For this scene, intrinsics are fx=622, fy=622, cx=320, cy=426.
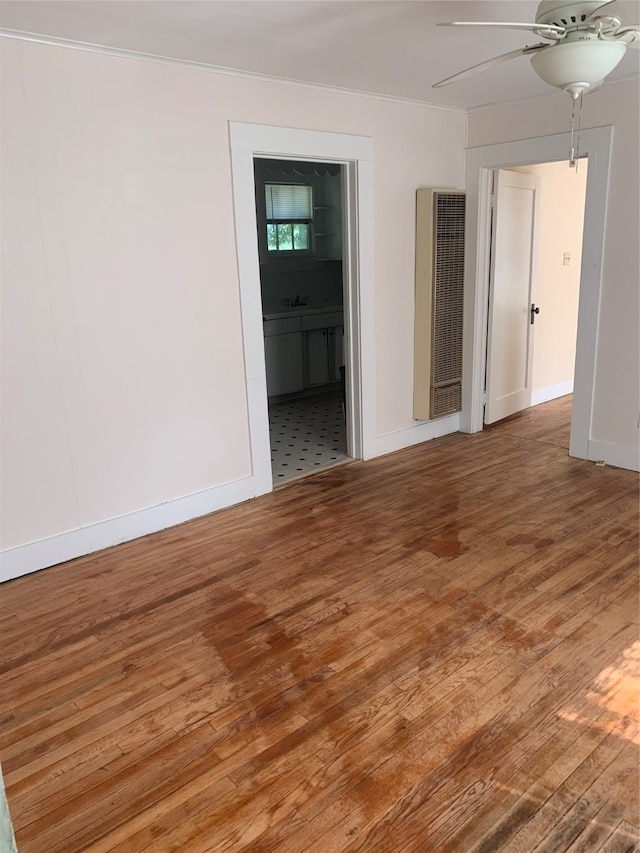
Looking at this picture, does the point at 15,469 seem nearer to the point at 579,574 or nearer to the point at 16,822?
the point at 16,822

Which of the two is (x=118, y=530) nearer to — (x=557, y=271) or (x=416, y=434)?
(x=416, y=434)

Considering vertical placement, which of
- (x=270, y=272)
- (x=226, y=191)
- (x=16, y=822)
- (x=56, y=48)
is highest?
(x=56, y=48)

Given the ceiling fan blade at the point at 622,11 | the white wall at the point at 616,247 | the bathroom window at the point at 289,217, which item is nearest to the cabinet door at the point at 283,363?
the bathroom window at the point at 289,217

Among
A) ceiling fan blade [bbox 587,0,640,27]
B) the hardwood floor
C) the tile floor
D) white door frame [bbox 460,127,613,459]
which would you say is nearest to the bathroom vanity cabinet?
the tile floor

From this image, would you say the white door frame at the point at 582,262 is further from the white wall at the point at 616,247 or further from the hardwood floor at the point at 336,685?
the hardwood floor at the point at 336,685

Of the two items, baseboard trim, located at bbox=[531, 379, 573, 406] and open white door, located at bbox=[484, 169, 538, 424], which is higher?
open white door, located at bbox=[484, 169, 538, 424]

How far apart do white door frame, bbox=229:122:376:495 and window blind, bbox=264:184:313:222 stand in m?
2.17

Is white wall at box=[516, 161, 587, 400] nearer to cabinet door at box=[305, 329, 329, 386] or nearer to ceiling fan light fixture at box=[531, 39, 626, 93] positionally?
cabinet door at box=[305, 329, 329, 386]

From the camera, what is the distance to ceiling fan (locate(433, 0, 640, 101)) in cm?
193

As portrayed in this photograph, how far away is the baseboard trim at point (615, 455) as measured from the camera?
13.6 ft

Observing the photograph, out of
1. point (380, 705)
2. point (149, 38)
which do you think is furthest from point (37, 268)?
point (380, 705)

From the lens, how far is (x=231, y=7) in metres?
2.44

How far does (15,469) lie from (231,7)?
7.33 ft

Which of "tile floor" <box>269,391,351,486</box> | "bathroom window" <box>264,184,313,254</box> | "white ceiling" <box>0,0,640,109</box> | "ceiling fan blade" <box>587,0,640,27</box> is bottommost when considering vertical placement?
"tile floor" <box>269,391,351,486</box>
